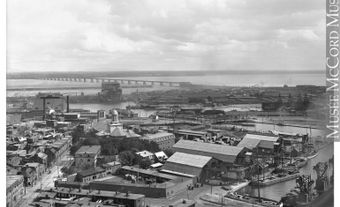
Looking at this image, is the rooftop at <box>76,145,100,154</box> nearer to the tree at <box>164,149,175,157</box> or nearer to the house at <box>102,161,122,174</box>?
the house at <box>102,161,122,174</box>

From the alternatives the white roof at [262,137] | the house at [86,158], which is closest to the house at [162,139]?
the house at [86,158]

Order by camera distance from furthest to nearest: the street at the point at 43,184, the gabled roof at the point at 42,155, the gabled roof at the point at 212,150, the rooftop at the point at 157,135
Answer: the rooftop at the point at 157,135 → the gabled roof at the point at 42,155 → the gabled roof at the point at 212,150 → the street at the point at 43,184

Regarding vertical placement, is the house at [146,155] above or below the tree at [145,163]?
above

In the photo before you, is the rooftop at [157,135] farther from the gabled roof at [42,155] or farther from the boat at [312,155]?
the boat at [312,155]

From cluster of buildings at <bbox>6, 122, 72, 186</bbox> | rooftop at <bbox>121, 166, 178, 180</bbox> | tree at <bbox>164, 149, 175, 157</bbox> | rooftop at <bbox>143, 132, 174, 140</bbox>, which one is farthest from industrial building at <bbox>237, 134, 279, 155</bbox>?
cluster of buildings at <bbox>6, 122, 72, 186</bbox>

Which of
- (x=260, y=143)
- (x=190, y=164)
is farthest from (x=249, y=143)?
(x=190, y=164)

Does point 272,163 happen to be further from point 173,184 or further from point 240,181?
point 173,184

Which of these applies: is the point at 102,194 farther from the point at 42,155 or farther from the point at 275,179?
the point at 275,179
